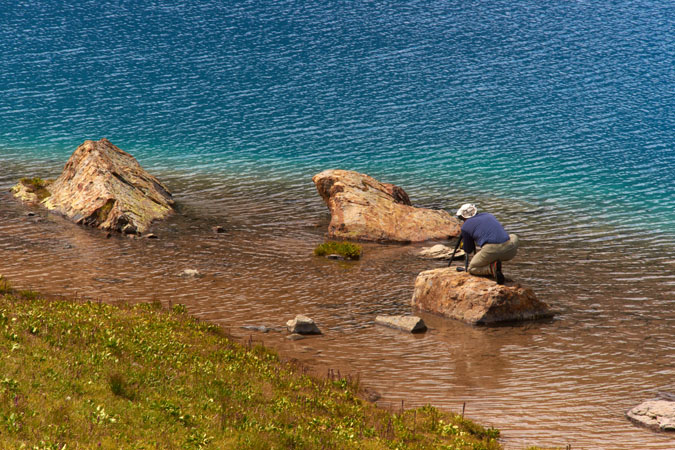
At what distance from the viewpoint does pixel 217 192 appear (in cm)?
4816

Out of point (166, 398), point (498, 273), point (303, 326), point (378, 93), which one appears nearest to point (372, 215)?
point (498, 273)

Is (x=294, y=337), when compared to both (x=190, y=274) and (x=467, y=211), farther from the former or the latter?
(x=467, y=211)

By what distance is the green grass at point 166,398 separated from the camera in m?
11.5

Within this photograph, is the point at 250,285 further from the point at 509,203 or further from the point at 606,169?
the point at 606,169

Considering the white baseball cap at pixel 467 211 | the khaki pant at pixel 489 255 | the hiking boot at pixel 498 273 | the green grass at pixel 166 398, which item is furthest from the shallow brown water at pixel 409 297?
the white baseball cap at pixel 467 211

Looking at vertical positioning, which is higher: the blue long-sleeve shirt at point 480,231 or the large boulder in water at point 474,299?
the blue long-sleeve shirt at point 480,231

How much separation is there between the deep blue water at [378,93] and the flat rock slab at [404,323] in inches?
787

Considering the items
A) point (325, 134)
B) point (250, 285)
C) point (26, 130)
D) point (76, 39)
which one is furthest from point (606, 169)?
point (76, 39)

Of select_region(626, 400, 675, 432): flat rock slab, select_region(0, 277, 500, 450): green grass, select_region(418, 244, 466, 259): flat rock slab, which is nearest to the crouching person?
select_region(418, 244, 466, 259): flat rock slab

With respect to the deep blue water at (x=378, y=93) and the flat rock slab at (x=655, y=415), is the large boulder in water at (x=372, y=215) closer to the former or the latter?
the deep blue water at (x=378, y=93)

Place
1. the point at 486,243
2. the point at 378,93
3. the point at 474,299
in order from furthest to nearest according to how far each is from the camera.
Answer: the point at 378,93 → the point at 486,243 → the point at 474,299

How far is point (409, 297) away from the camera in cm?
2634

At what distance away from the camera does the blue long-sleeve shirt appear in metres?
24.9

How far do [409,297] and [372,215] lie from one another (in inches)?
459
